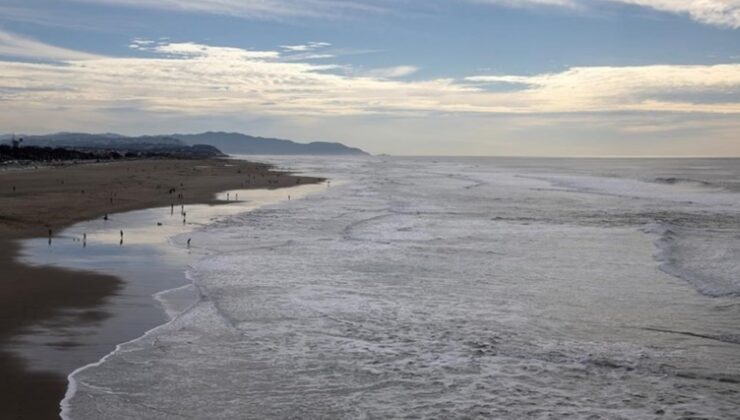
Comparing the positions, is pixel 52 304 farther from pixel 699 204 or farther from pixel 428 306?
pixel 699 204

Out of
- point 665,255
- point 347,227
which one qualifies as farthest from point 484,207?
point 665,255

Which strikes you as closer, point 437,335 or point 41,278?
point 437,335

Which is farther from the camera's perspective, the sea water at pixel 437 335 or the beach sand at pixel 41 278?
the sea water at pixel 437 335

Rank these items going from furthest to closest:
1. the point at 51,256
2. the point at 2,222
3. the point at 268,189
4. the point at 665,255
Result: the point at 268,189 → the point at 2,222 → the point at 665,255 → the point at 51,256

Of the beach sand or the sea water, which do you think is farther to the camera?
the sea water

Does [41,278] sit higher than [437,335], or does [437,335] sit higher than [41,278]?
[41,278]

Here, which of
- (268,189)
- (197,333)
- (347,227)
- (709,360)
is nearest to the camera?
(709,360)

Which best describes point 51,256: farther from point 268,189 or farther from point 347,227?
point 268,189

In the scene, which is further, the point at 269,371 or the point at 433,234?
the point at 433,234
